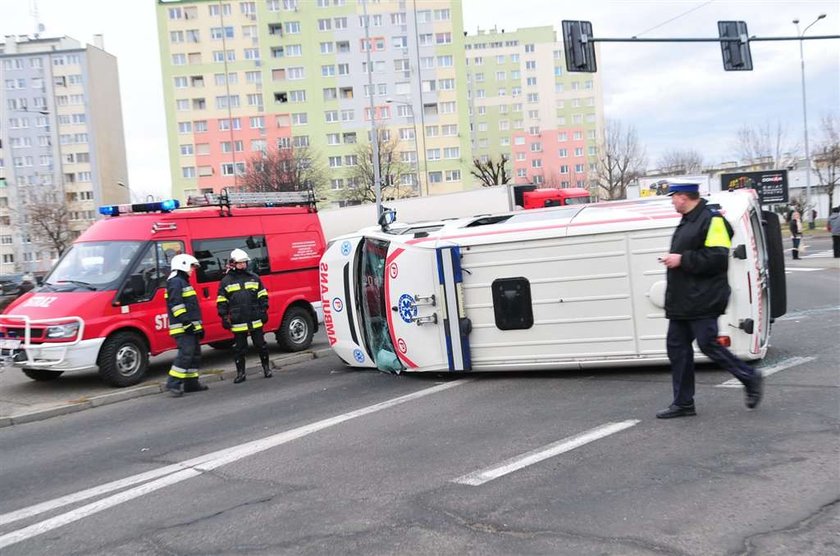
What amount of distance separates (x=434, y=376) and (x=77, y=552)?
5448 mm

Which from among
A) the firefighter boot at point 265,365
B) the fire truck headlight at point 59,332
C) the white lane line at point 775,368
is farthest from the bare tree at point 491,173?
the white lane line at point 775,368

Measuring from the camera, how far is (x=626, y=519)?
4.00 m

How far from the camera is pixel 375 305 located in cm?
942

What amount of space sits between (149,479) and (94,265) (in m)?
5.66

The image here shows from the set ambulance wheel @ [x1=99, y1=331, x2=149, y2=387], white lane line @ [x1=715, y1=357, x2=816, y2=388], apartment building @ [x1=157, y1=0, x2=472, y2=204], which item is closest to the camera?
white lane line @ [x1=715, y1=357, x2=816, y2=388]

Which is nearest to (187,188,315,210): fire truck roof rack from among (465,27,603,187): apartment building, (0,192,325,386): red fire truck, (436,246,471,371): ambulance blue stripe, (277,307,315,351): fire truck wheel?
(0,192,325,386): red fire truck

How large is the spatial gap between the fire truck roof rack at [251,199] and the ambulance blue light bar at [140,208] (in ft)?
2.07

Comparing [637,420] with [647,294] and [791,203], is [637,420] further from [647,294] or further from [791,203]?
[791,203]

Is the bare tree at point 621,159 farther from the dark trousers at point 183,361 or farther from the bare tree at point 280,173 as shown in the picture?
the dark trousers at point 183,361

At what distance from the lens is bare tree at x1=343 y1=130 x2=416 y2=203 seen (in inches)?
2411

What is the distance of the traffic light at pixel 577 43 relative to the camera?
1527 cm

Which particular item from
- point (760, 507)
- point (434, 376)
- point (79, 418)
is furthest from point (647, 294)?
point (79, 418)

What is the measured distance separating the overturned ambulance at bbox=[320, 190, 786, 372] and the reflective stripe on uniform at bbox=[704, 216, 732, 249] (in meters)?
1.90

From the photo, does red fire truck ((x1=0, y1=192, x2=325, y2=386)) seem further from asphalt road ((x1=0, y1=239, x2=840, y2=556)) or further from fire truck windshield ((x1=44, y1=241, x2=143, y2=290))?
asphalt road ((x1=0, y1=239, x2=840, y2=556))
